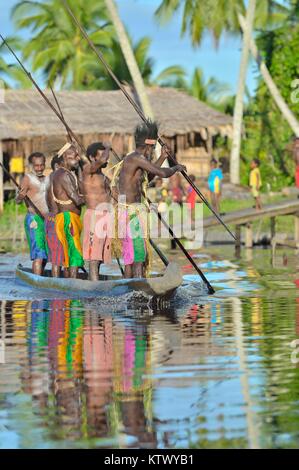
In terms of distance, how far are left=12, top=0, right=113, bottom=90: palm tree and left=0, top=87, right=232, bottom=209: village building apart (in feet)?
18.0

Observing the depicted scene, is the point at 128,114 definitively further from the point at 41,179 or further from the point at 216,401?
the point at 216,401

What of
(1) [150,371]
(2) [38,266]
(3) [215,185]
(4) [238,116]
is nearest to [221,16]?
(4) [238,116]

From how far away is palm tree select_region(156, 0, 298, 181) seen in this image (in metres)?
40.5

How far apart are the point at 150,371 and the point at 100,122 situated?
30244 millimetres

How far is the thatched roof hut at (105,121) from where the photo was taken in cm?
3794

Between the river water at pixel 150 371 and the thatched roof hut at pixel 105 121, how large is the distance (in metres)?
23.1

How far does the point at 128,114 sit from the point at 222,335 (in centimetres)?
2952

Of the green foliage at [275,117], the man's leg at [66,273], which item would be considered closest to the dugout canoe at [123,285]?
the man's leg at [66,273]

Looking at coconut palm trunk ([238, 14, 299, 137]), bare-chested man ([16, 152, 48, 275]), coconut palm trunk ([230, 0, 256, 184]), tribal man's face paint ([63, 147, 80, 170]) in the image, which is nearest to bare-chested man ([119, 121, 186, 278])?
tribal man's face paint ([63, 147, 80, 170])

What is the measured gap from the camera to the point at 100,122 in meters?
39.0

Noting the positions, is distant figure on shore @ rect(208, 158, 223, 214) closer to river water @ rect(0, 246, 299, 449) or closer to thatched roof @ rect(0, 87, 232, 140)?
thatched roof @ rect(0, 87, 232, 140)

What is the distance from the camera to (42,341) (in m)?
10.9

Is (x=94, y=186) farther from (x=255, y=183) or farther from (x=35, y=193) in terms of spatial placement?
(x=255, y=183)
